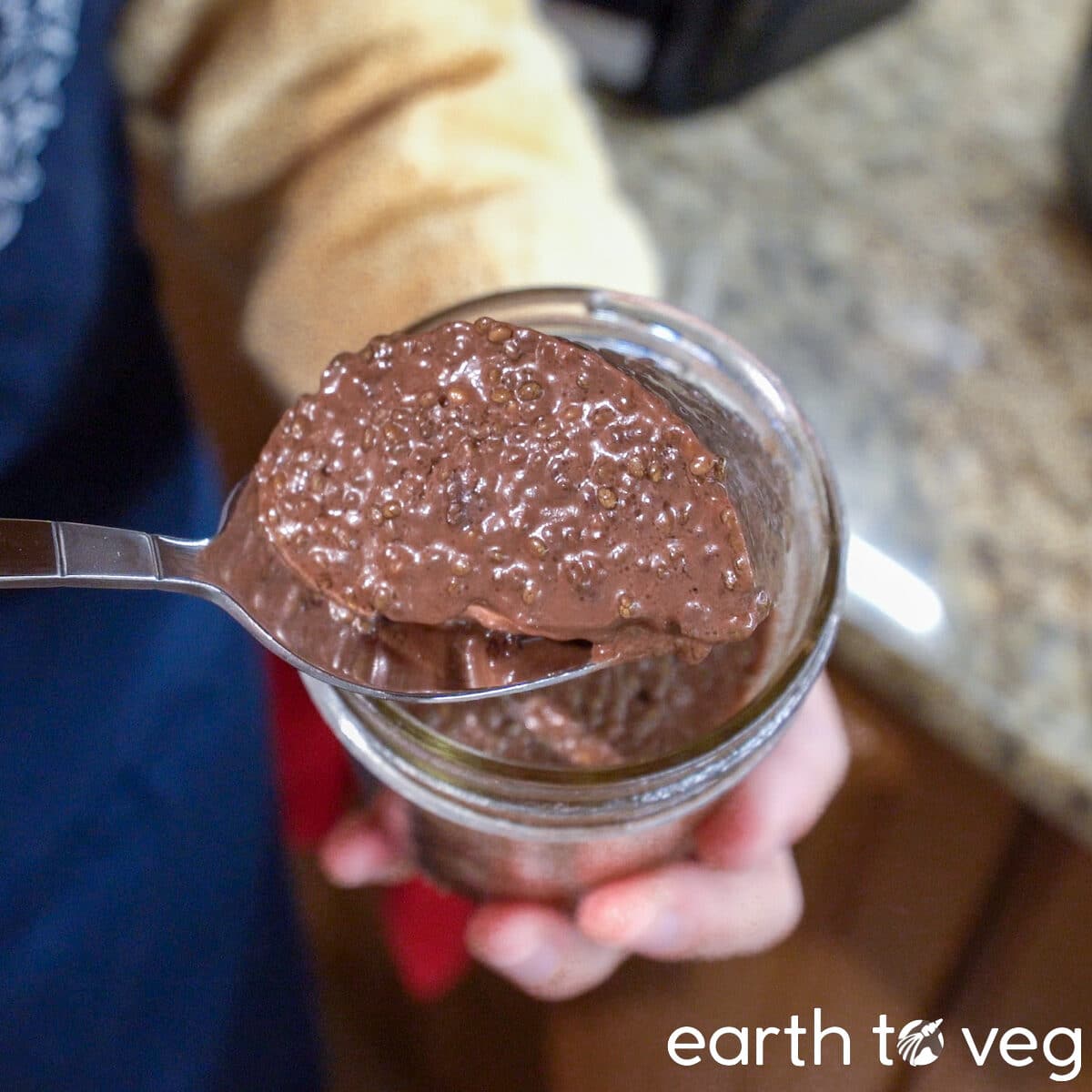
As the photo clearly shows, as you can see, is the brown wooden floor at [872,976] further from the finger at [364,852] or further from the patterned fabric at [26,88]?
the patterned fabric at [26,88]

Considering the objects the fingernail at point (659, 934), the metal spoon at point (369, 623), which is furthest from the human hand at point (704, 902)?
the metal spoon at point (369, 623)

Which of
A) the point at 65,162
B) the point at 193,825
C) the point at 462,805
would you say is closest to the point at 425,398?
the point at 462,805

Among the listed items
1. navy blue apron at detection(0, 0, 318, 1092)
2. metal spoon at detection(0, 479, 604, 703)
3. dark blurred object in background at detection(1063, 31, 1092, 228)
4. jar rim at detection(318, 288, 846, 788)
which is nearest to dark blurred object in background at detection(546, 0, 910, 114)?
dark blurred object in background at detection(1063, 31, 1092, 228)

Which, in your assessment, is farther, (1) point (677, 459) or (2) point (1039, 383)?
(2) point (1039, 383)

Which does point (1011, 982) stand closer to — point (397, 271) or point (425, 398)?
point (425, 398)

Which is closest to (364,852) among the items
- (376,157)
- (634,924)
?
(634,924)
